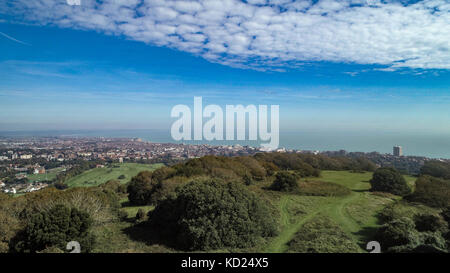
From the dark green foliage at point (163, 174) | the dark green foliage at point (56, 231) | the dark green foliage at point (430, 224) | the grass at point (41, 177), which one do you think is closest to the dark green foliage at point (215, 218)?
the dark green foliage at point (56, 231)

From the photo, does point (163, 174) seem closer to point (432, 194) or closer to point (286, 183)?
point (286, 183)

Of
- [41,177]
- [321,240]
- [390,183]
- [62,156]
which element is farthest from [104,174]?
[390,183]

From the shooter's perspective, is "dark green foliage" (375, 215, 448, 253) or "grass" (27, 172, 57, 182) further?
"grass" (27, 172, 57, 182)

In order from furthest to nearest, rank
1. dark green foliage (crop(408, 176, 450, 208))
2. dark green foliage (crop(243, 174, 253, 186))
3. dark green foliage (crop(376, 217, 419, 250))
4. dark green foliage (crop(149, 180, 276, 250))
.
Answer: dark green foliage (crop(243, 174, 253, 186)) < dark green foliage (crop(408, 176, 450, 208)) < dark green foliage (crop(149, 180, 276, 250)) < dark green foliage (crop(376, 217, 419, 250))

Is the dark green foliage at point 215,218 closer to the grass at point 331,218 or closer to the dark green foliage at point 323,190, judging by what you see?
the grass at point 331,218

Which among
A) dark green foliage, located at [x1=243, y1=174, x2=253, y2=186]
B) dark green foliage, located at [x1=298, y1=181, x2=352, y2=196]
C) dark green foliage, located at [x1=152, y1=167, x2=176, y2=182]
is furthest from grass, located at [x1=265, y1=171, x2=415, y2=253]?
dark green foliage, located at [x1=152, y1=167, x2=176, y2=182]

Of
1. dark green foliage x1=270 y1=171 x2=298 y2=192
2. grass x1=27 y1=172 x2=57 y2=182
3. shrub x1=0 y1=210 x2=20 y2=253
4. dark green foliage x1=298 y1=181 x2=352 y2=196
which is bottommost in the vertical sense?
grass x1=27 y1=172 x2=57 y2=182

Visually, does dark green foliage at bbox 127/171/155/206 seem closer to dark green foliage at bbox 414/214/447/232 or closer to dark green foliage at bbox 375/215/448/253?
dark green foliage at bbox 375/215/448/253

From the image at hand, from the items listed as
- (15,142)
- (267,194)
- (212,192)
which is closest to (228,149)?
(267,194)
